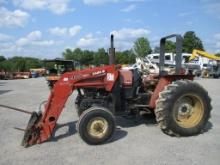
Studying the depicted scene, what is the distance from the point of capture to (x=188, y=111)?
797 cm

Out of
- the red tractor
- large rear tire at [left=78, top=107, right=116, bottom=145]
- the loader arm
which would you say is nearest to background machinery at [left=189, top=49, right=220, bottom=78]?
the red tractor

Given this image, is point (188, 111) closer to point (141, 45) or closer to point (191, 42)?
point (141, 45)

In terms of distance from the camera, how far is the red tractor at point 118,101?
709cm

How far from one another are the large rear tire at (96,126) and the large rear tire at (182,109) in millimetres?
1159

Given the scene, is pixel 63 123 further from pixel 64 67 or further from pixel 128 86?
pixel 64 67

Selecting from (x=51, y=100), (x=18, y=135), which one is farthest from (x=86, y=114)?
(x=18, y=135)

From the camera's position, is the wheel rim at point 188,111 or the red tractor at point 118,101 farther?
the wheel rim at point 188,111

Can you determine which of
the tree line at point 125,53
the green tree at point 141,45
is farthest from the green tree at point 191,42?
the green tree at point 141,45

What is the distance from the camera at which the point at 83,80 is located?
301 inches

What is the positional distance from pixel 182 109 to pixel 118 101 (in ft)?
4.97

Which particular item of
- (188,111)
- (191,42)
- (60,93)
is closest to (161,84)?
(188,111)

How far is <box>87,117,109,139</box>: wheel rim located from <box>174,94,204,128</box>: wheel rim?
5.57 feet

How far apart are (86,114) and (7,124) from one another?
11.4 feet

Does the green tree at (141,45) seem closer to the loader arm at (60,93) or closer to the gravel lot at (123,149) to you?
the gravel lot at (123,149)
